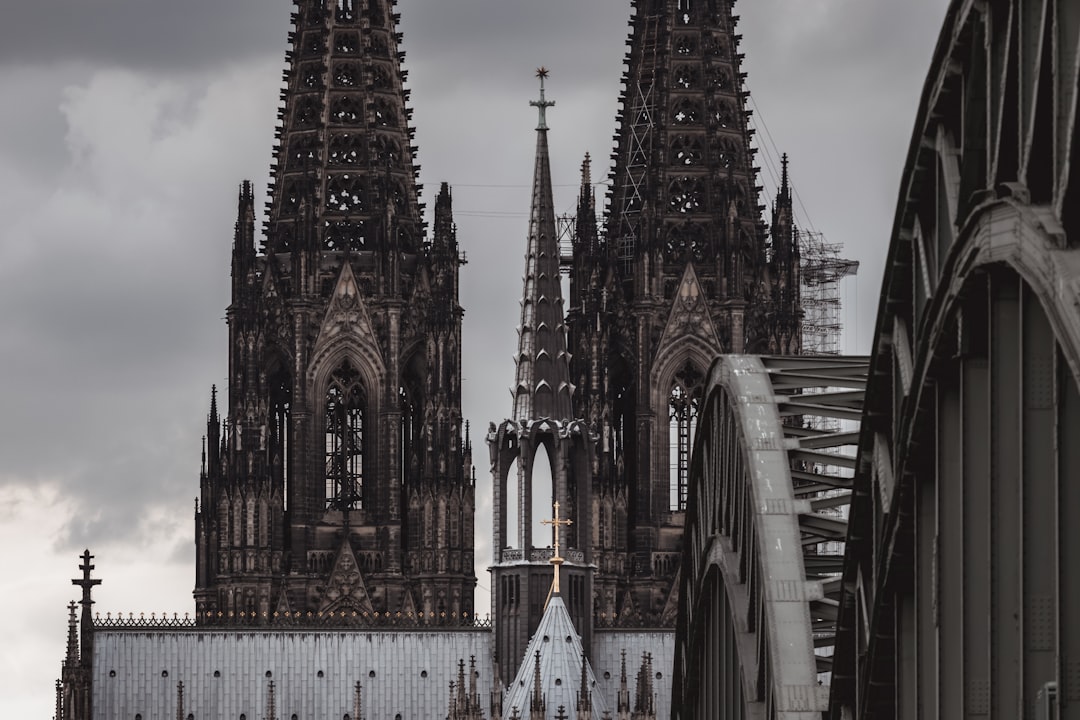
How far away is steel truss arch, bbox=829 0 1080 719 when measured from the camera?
25172 mm

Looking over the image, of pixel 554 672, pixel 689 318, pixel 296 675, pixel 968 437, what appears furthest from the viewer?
pixel 689 318

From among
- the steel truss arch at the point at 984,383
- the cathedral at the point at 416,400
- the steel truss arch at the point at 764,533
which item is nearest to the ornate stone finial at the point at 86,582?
the cathedral at the point at 416,400

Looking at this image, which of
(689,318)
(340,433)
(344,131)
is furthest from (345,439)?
(689,318)

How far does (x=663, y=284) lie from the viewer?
11150 centimetres

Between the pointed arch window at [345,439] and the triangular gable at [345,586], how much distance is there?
5.64ft

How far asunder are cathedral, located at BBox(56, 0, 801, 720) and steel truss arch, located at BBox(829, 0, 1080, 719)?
230 ft

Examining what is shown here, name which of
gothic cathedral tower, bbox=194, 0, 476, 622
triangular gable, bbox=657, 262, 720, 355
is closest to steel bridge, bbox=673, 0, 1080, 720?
gothic cathedral tower, bbox=194, 0, 476, 622

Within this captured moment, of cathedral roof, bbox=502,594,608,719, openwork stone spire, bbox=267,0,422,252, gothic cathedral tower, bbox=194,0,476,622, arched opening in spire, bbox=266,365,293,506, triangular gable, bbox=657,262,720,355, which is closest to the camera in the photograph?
cathedral roof, bbox=502,594,608,719

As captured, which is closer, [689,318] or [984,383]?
[984,383]

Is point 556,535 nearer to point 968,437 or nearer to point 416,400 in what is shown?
point 416,400

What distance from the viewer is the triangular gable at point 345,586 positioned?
109188mm

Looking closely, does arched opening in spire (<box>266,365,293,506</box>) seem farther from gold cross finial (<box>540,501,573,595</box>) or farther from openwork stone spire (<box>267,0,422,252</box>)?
gold cross finial (<box>540,501,573,595</box>)

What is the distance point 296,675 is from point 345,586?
420cm

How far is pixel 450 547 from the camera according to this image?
109188 millimetres
